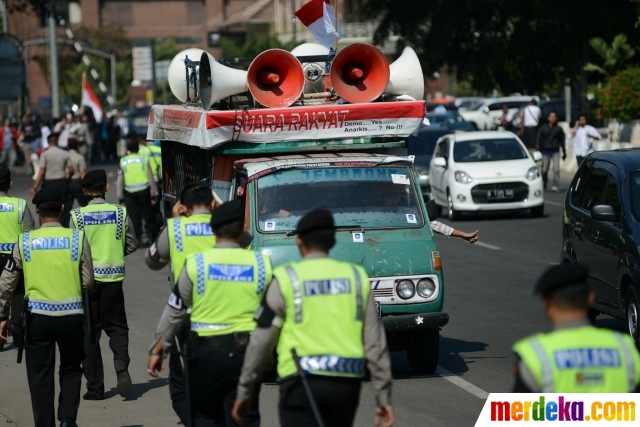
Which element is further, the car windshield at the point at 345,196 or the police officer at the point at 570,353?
the car windshield at the point at 345,196

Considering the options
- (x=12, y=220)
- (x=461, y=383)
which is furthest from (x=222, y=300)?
(x=12, y=220)

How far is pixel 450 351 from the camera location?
10953 mm

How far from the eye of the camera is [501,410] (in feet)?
19.5

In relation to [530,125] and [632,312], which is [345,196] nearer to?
[632,312]

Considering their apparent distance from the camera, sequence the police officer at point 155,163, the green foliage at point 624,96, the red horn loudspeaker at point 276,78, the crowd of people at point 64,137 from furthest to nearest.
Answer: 1. the crowd of people at point 64,137
2. the green foliage at point 624,96
3. the police officer at point 155,163
4. the red horn loudspeaker at point 276,78

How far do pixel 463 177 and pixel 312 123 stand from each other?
496 inches

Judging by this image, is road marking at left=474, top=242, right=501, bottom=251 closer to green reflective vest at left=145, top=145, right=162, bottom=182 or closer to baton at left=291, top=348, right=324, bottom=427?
green reflective vest at left=145, top=145, right=162, bottom=182

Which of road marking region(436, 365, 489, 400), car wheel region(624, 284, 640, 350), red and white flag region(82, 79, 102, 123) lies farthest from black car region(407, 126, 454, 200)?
red and white flag region(82, 79, 102, 123)

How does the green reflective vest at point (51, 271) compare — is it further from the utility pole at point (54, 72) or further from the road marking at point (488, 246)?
the utility pole at point (54, 72)

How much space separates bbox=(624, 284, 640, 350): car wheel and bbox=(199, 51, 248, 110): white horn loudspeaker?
3914 mm

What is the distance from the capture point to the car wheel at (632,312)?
33.0ft

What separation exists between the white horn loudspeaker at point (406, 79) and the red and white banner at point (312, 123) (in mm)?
850

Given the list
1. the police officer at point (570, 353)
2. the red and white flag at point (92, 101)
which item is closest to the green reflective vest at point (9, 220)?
the police officer at point (570, 353)

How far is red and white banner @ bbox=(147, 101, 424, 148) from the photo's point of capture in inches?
409
